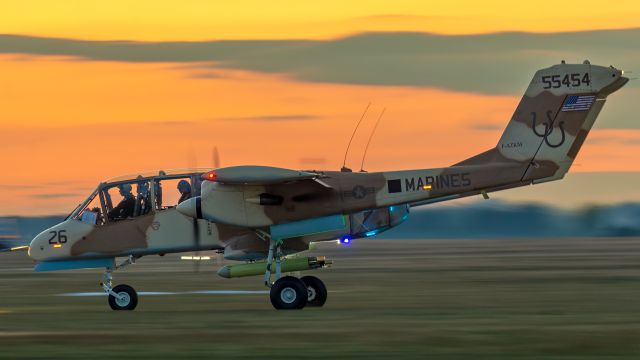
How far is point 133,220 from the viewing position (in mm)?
30047

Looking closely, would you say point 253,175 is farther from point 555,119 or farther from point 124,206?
point 555,119

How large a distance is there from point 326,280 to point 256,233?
51.5 ft

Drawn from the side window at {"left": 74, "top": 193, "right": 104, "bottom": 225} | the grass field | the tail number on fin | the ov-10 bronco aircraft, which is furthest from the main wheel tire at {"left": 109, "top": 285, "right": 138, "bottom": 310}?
the tail number on fin

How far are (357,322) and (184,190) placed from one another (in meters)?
6.14

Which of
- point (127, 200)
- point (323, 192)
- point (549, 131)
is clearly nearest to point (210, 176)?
point (323, 192)

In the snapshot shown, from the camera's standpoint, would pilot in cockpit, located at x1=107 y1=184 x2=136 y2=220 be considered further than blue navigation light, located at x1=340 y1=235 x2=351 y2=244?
Yes

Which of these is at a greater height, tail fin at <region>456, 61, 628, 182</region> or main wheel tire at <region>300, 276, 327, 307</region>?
tail fin at <region>456, 61, 628, 182</region>

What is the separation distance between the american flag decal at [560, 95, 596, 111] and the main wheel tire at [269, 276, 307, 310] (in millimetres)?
6967

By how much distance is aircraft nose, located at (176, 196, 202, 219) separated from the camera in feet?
92.9

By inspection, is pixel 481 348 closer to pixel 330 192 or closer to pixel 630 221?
pixel 330 192

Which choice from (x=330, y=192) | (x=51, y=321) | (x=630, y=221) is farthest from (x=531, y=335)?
(x=630, y=221)

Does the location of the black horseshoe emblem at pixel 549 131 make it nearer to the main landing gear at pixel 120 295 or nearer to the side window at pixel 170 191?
the side window at pixel 170 191

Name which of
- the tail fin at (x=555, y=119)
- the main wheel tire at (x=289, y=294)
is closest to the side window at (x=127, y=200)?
the main wheel tire at (x=289, y=294)

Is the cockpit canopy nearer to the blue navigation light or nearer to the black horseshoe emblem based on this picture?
the blue navigation light
